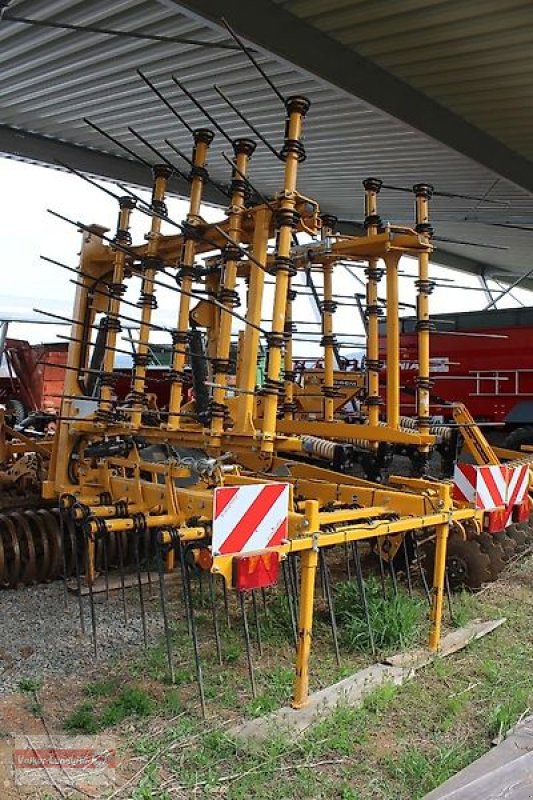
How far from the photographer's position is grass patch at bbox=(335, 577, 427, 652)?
13.1 feet

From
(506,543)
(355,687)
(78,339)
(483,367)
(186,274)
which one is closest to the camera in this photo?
(355,687)

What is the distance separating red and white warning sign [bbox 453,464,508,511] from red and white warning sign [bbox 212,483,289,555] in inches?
60.0

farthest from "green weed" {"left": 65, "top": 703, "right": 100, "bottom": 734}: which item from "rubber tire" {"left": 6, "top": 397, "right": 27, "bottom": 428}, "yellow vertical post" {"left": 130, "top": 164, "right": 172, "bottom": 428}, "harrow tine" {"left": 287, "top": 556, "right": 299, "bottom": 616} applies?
"rubber tire" {"left": 6, "top": 397, "right": 27, "bottom": 428}

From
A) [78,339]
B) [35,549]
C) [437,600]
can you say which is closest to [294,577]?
[437,600]

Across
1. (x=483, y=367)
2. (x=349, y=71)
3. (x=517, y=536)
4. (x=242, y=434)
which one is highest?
(x=349, y=71)

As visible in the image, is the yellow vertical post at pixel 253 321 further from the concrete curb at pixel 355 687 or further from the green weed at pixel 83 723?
the green weed at pixel 83 723

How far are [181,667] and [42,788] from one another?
117 centimetres

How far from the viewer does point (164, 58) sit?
713 cm

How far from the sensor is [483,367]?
9.90m

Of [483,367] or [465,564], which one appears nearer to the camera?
[465,564]

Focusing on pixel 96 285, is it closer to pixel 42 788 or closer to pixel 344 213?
pixel 42 788

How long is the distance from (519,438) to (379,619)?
5.83m

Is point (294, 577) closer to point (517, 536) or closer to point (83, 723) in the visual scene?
point (83, 723)

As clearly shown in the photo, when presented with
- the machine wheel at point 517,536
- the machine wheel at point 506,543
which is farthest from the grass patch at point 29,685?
the machine wheel at point 517,536
